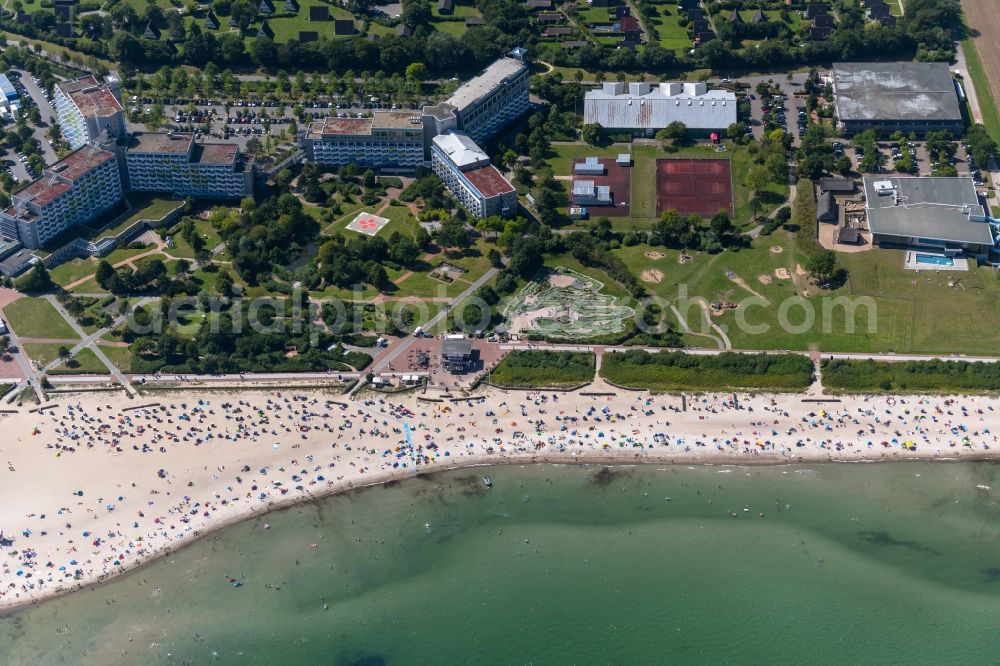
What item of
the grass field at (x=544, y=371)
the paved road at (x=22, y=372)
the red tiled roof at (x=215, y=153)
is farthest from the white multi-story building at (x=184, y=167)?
the grass field at (x=544, y=371)

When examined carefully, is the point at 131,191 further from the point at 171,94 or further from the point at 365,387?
the point at 365,387

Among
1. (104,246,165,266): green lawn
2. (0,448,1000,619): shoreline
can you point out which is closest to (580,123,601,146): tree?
(0,448,1000,619): shoreline

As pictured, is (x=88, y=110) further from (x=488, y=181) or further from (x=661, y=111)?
(x=661, y=111)

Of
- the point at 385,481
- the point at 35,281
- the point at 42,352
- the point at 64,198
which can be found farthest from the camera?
the point at 64,198

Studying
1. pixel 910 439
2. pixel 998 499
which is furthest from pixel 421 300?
pixel 998 499

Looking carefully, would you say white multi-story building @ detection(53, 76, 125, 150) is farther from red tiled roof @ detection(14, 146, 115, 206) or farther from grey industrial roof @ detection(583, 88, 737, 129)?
grey industrial roof @ detection(583, 88, 737, 129)

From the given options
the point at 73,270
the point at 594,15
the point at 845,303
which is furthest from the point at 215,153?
the point at 845,303
